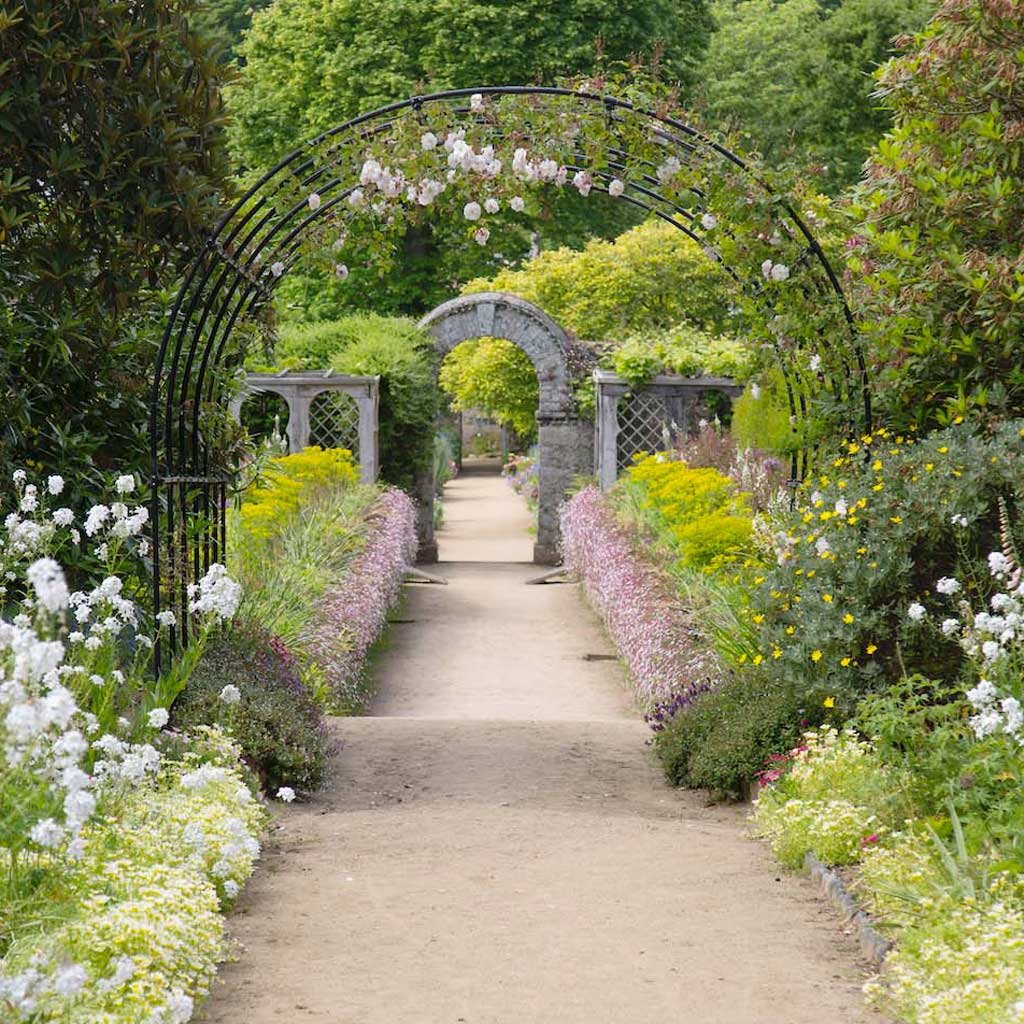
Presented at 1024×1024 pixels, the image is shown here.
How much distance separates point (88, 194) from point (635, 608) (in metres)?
4.88

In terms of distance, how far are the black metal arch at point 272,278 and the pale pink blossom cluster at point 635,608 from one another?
1462 mm

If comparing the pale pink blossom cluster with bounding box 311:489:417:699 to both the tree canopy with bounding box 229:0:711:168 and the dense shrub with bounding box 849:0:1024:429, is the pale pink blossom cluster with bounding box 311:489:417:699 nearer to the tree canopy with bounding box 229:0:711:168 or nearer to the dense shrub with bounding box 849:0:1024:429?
the dense shrub with bounding box 849:0:1024:429

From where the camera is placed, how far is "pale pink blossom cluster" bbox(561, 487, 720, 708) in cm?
791

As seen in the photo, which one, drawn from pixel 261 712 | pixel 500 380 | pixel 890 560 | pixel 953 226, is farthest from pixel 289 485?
pixel 500 380

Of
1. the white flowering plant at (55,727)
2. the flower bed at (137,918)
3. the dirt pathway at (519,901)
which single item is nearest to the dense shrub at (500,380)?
the dirt pathway at (519,901)

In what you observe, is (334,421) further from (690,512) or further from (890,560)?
(890,560)

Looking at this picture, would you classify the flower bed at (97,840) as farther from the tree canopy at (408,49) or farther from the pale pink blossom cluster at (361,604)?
the tree canopy at (408,49)

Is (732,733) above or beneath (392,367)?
beneath

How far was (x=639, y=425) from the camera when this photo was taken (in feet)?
57.7

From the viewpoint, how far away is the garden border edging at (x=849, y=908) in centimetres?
399

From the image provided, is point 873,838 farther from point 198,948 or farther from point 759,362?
point 759,362

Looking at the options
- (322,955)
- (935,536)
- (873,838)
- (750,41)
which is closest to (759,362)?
(935,536)

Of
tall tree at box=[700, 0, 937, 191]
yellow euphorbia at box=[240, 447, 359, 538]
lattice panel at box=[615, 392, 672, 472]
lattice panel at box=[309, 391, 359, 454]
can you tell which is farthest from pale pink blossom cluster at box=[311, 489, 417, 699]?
tall tree at box=[700, 0, 937, 191]

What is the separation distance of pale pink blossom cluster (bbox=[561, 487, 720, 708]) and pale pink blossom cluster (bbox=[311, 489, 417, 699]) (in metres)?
1.79
